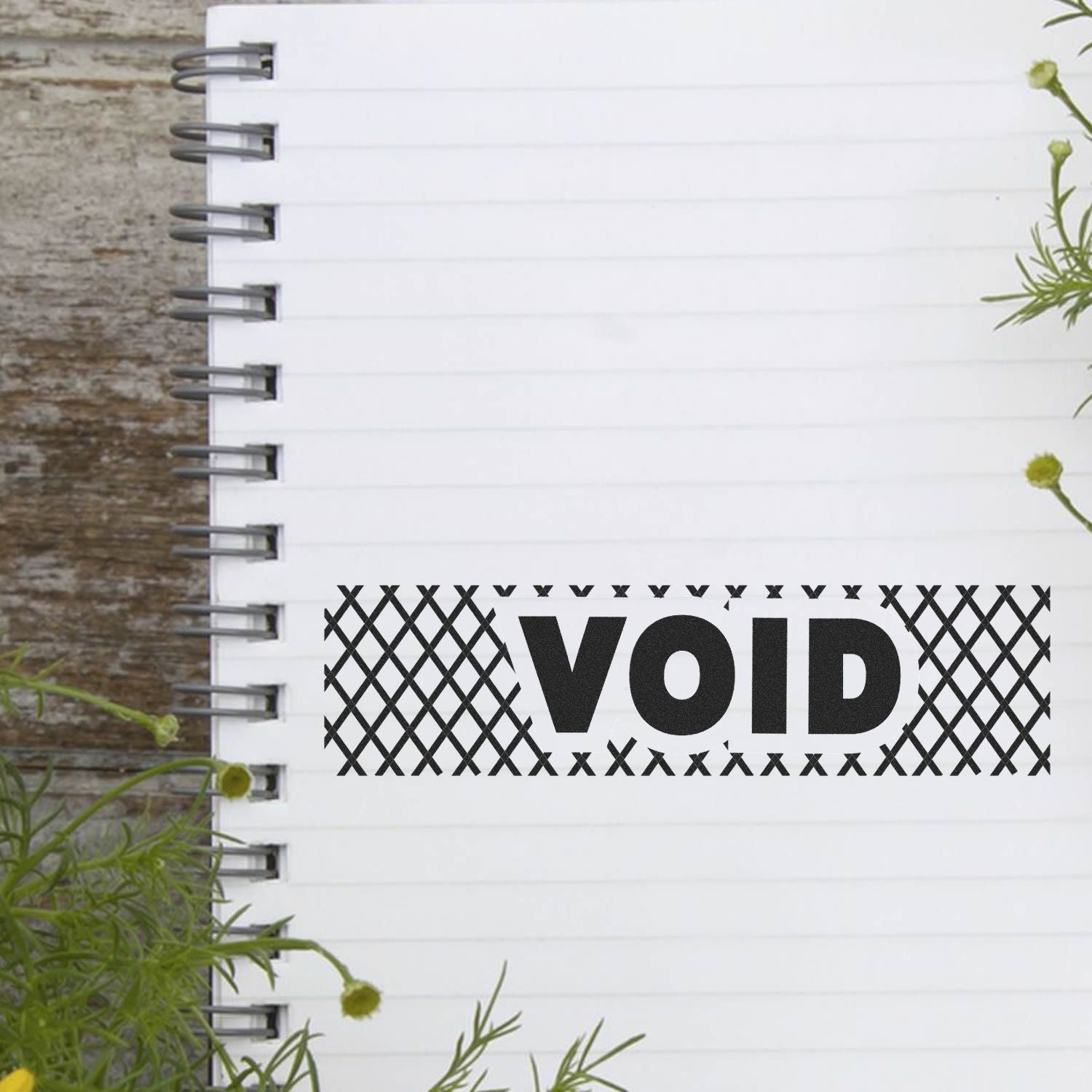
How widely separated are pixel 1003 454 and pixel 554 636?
0.50 feet

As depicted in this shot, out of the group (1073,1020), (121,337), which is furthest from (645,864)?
(121,337)

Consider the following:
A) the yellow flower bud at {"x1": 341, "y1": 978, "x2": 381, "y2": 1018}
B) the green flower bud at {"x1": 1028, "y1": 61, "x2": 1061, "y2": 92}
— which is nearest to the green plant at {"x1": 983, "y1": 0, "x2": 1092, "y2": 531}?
the green flower bud at {"x1": 1028, "y1": 61, "x2": 1061, "y2": 92}

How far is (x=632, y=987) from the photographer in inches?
14.6

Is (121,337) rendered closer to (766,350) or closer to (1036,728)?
(766,350)

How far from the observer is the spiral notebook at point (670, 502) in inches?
14.6

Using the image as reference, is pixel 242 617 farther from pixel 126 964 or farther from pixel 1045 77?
pixel 1045 77

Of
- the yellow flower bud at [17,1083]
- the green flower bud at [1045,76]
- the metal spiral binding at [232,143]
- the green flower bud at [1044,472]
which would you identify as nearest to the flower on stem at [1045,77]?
the green flower bud at [1045,76]

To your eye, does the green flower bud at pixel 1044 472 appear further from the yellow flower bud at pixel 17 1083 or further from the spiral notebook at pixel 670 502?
the yellow flower bud at pixel 17 1083

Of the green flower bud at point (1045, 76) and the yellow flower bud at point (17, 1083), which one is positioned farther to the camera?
the green flower bud at point (1045, 76)

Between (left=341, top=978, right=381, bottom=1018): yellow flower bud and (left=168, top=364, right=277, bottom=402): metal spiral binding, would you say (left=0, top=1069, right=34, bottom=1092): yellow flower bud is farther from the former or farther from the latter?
(left=168, top=364, right=277, bottom=402): metal spiral binding

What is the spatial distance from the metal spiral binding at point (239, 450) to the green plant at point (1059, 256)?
227 mm

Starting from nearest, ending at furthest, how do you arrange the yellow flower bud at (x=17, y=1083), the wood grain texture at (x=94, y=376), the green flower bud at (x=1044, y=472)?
the yellow flower bud at (x=17, y=1083) → the green flower bud at (x=1044, y=472) → the wood grain texture at (x=94, y=376)

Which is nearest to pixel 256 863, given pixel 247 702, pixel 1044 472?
pixel 247 702

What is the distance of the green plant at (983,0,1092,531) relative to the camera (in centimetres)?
34
